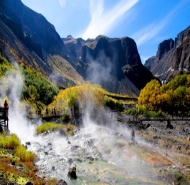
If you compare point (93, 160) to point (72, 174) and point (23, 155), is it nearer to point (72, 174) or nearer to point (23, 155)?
point (72, 174)

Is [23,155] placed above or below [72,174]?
above

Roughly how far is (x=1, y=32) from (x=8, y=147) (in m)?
158

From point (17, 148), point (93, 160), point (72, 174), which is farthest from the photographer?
point (93, 160)

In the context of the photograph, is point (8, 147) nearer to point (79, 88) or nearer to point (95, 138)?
point (95, 138)

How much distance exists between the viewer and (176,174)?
69.3 feet

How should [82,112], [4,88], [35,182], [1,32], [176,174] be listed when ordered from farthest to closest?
[1,32] → [4,88] → [82,112] → [176,174] → [35,182]

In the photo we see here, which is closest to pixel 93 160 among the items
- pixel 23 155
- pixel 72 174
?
pixel 72 174

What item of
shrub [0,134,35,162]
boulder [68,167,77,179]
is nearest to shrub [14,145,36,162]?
shrub [0,134,35,162]

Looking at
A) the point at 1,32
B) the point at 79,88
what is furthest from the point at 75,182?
the point at 1,32

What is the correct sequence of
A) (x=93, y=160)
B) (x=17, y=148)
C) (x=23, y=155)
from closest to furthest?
(x=23, y=155), (x=17, y=148), (x=93, y=160)

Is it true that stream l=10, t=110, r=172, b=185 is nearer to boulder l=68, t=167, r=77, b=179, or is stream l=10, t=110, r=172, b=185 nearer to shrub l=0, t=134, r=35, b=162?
boulder l=68, t=167, r=77, b=179

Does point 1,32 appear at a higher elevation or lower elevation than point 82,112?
higher

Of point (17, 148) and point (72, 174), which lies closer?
point (72, 174)

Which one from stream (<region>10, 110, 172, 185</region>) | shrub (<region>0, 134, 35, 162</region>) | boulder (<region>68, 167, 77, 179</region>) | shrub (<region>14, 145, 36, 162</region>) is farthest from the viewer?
shrub (<region>0, 134, 35, 162</region>)
